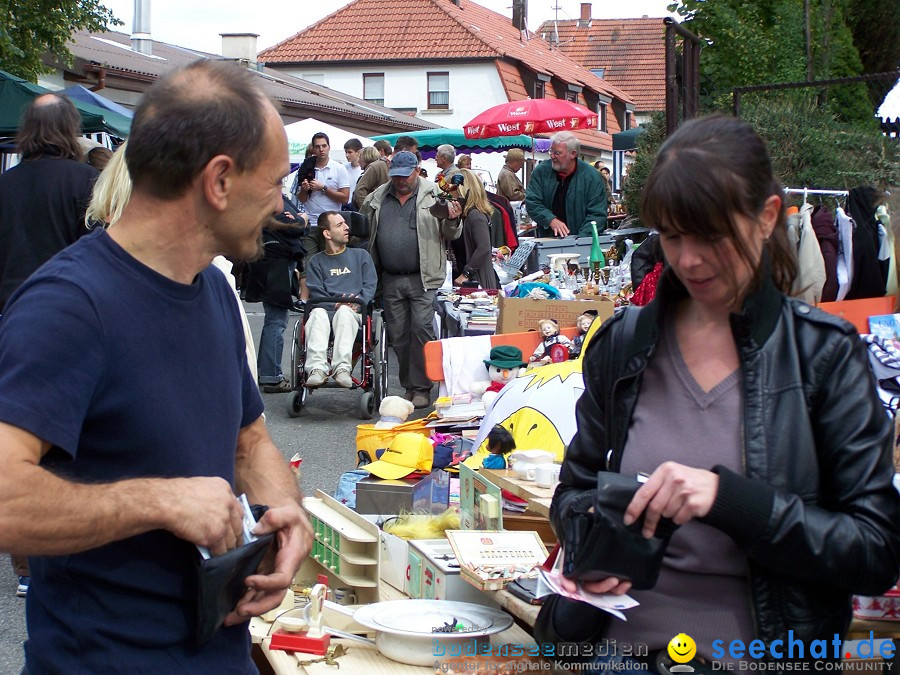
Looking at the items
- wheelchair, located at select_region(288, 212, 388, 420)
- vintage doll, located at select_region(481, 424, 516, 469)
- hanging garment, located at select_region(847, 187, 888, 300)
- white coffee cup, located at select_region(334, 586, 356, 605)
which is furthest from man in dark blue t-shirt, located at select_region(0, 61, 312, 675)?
hanging garment, located at select_region(847, 187, 888, 300)

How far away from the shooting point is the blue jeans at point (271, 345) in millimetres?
9656

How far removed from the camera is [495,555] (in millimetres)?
3225

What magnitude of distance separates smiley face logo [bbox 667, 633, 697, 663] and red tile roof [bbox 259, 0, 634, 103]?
134ft

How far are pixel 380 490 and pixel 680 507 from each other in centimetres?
287

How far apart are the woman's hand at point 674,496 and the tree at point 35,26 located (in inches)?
474

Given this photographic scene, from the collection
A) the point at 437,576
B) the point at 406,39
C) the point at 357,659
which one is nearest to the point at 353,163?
the point at 437,576

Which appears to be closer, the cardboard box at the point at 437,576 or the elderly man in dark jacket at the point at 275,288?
the cardboard box at the point at 437,576

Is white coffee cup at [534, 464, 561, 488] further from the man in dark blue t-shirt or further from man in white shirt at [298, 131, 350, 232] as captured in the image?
man in white shirt at [298, 131, 350, 232]

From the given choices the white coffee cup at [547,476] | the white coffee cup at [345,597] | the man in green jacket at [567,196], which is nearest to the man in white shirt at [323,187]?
the man in green jacket at [567,196]

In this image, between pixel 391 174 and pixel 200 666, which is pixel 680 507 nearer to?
pixel 200 666

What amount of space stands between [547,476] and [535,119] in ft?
50.3

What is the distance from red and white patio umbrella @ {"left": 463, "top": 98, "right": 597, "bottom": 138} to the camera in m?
18.2

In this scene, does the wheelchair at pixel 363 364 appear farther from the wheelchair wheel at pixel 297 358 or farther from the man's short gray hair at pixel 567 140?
the man's short gray hair at pixel 567 140

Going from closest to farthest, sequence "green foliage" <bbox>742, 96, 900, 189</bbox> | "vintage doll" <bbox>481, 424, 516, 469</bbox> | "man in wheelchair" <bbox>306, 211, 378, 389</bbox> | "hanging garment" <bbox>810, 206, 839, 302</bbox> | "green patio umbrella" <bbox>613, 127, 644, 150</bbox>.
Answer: "vintage doll" <bbox>481, 424, 516, 469</bbox> < "hanging garment" <bbox>810, 206, 839, 302</bbox> < "man in wheelchair" <bbox>306, 211, 378, 389</bbox> < "green foliage" <bbox>742, 96, 900, 189</bbox> < "green patio umbrella" <bbox>613, 127, 644, 150</bbox>
